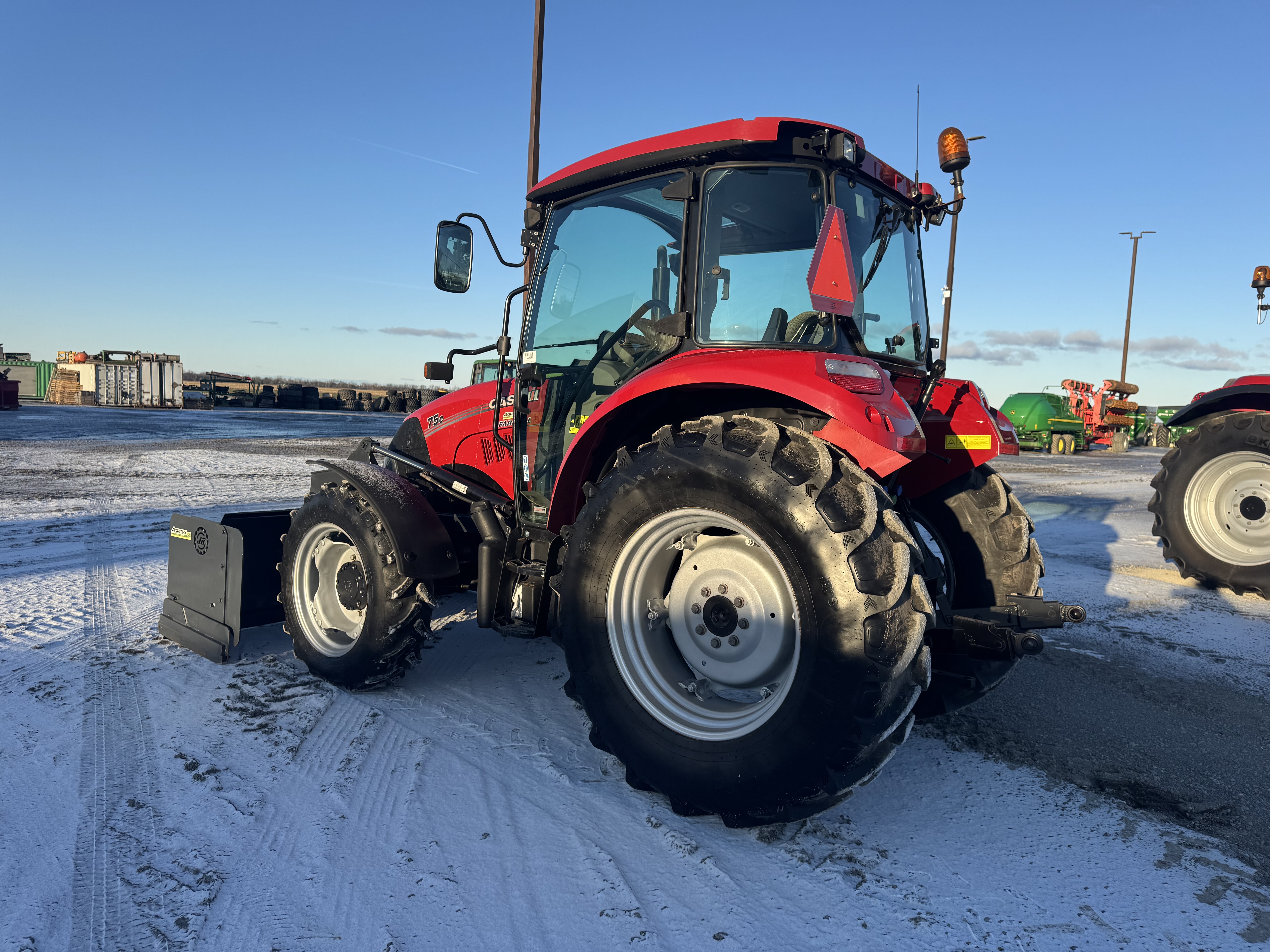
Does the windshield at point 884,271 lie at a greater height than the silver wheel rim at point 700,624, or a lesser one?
greater

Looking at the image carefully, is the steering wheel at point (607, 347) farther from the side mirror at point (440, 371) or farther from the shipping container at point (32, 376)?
the shipping container at point (32, 376)

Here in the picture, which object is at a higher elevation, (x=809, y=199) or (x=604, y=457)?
(x=809, y=199)

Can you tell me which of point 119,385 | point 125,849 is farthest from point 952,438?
A: point 119,385

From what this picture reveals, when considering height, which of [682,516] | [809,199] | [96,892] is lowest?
[96,892]

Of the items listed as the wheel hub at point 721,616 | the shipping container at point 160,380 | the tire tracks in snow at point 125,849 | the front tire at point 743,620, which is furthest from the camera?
the shipping container at point 160,380

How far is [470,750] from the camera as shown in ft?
10.4

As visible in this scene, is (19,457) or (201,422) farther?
(201,422)

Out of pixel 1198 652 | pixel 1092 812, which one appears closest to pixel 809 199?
pixel 1092 812

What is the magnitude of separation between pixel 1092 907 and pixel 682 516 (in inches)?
64.3

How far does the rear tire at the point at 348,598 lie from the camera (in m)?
3.59

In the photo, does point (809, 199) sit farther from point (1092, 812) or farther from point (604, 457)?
point (1092, 812)

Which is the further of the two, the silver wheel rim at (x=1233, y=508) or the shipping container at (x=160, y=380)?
the shipping container at (x=160, y=380)

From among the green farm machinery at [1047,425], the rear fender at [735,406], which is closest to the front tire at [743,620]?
the rear fender at [735,406]

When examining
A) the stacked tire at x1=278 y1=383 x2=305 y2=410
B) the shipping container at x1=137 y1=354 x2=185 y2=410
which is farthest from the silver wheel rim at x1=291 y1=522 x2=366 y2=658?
the stacked tire at x1=278 y1=383 x2=305 y2=410
